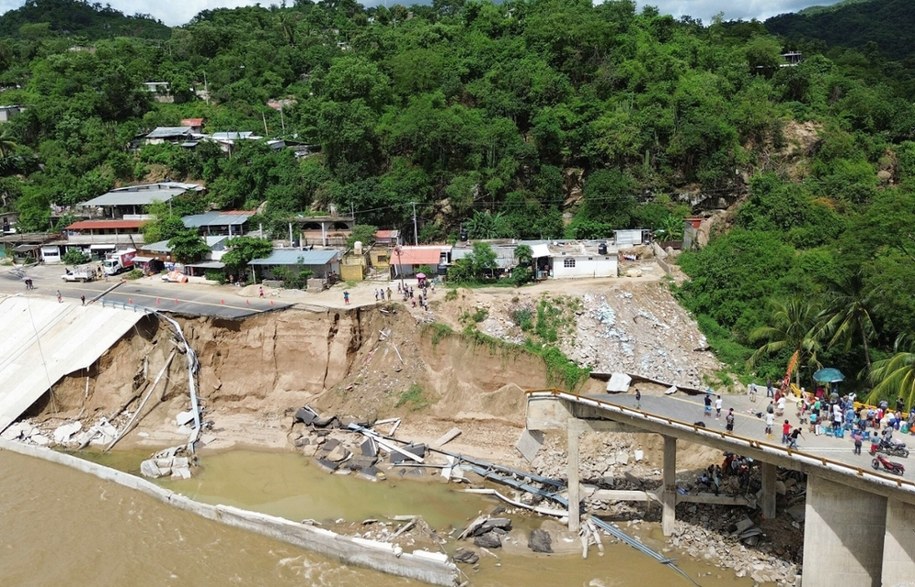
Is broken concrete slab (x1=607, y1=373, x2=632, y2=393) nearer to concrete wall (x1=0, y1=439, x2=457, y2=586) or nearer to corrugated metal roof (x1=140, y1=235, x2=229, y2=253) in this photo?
concrete wall (x1=0, y1=439, x2=457, y2=586)

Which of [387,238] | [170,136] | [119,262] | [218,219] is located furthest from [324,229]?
[170,136]

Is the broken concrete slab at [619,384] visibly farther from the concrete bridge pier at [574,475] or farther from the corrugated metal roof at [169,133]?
the corrugated metal roof at [169,133]

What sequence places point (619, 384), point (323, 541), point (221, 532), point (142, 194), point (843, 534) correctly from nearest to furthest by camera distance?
point (843, 534)
point (323, 541)
point (221, 532)
point (619, 384)
point (142, 194)

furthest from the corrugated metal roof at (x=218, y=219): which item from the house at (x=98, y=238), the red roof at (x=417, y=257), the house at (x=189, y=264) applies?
the red roof at (x=417, y=257)

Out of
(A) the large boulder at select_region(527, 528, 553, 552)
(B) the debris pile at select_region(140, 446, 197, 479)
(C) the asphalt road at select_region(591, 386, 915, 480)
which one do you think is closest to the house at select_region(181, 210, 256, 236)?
(B) the debris pile at select_region(140, 446, 197, 479)

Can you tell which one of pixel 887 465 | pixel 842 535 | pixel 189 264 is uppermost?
pixel 189 264

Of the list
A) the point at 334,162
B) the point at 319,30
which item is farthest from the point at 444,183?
the point at 319,30

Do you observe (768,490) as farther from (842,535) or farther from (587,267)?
(587,267)
